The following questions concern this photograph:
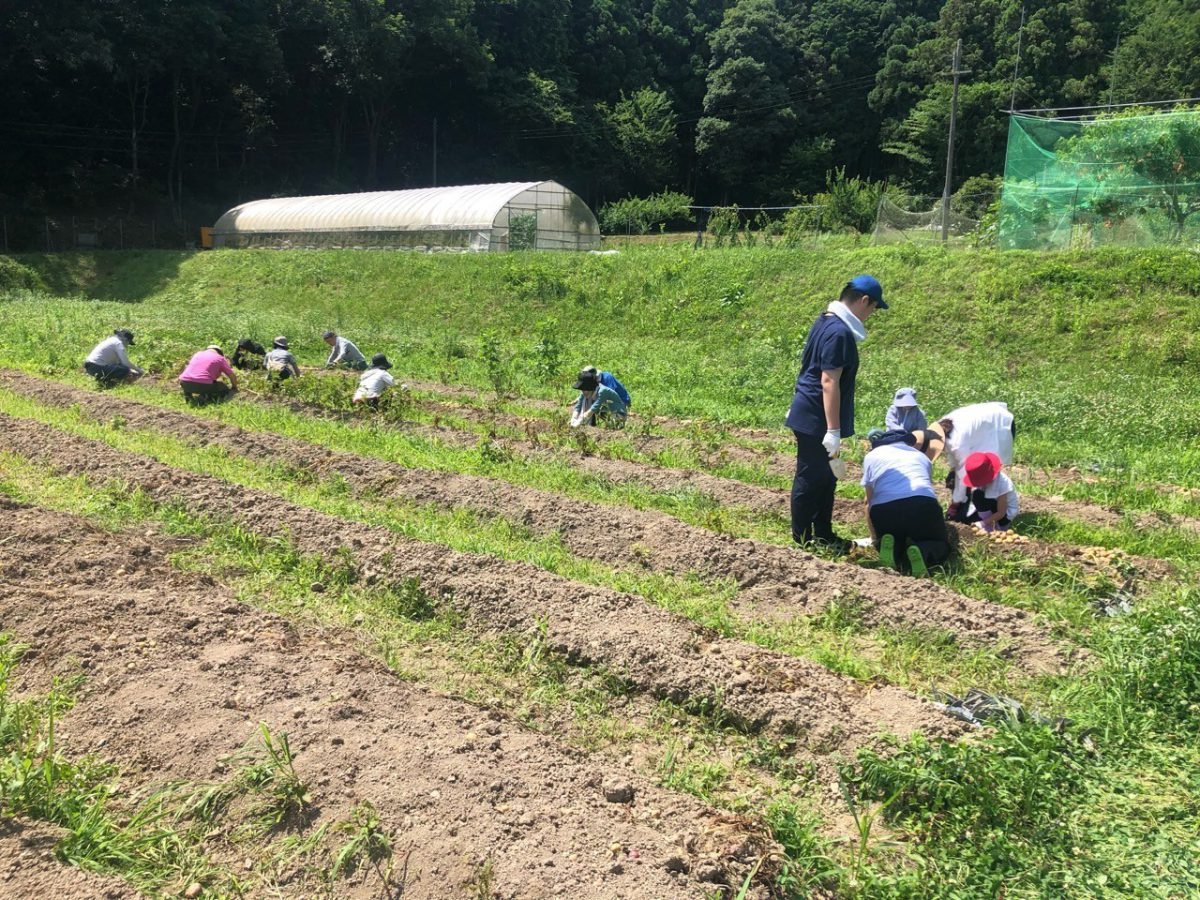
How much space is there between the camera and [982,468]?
593 centimetres

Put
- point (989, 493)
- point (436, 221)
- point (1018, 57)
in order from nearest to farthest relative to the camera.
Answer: point (989, 493)
point (436, 221)
point (1018, 57)

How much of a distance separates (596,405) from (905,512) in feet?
16.6

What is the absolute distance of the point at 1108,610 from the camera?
471cm

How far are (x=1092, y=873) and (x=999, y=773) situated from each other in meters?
0.42

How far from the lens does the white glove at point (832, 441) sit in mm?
5227

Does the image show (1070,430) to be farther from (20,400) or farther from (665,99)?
(665,99)

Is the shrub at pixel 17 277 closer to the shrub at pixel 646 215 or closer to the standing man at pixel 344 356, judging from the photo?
the standing man at pixel 344 356

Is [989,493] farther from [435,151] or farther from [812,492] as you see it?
[435,151]

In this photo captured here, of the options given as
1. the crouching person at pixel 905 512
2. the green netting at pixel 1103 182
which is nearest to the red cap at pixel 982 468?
the crouching person at pixel 905 512

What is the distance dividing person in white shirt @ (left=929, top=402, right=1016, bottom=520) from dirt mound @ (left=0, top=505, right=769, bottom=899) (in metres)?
4.04

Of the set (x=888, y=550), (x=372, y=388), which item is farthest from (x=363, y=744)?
(x=372, y=388)

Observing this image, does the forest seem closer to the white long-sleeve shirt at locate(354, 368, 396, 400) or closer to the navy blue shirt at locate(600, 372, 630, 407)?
the white long-sleeve shirt at locate(354, 368, 396, 400)

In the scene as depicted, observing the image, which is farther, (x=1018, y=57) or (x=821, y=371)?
(x=1018, y=57)

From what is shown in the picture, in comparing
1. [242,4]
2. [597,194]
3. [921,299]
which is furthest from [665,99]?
[921,299]
